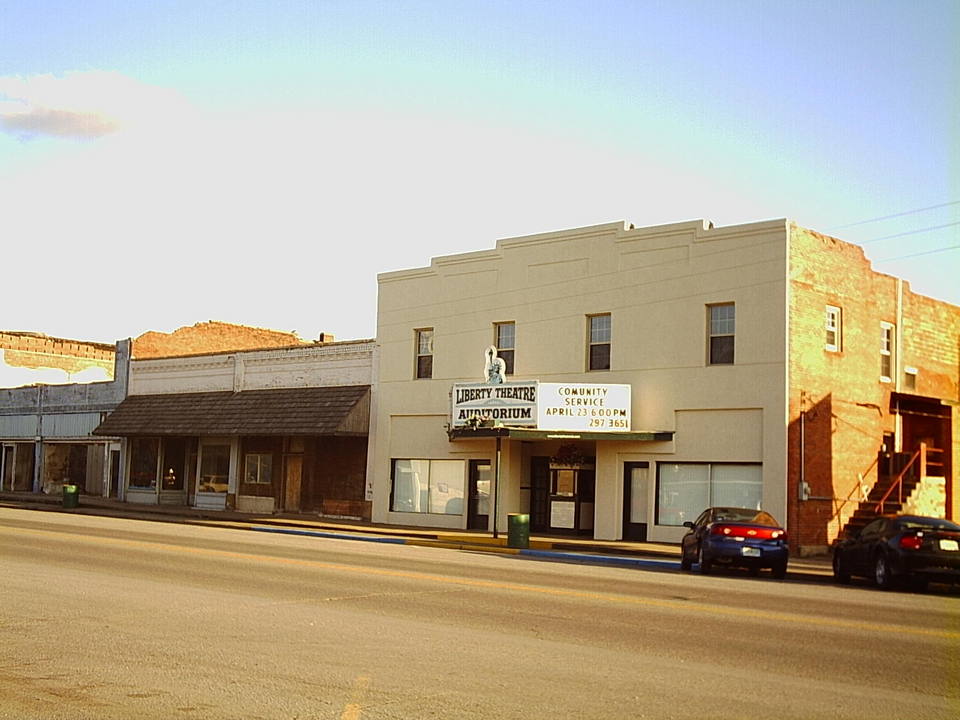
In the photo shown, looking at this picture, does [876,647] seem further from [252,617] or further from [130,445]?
[130,445]

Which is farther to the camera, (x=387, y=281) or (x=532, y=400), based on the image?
(x=387, y=281)

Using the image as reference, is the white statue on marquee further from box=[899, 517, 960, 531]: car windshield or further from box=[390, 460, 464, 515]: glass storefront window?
box=[899, 517, 960, 531]: car windshield

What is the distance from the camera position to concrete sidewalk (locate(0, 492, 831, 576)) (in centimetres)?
2564

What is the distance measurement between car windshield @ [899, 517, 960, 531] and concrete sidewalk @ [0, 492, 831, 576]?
3687mm

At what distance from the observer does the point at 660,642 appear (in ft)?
38.8

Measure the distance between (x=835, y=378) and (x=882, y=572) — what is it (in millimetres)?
10531

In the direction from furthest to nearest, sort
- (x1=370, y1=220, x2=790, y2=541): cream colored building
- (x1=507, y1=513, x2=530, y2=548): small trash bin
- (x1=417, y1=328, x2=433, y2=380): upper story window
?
(x1=417, y1=328, x2=433, y2=380): upper story window, (x1=370, y1=220, x2=790, y2=541): cream colored building, (x1=507, y1=513, x2=530, y2=548): small trash bin

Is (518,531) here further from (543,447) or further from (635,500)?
(543,447)

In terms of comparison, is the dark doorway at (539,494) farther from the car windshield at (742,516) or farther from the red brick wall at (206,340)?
the red brick wall at (206,340)

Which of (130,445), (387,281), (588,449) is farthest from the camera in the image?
(130,445)

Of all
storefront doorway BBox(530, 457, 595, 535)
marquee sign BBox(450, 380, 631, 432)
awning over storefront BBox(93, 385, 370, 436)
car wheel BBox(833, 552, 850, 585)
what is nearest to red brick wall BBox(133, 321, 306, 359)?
awning over storefront BBox(93, 385, 370, 436)

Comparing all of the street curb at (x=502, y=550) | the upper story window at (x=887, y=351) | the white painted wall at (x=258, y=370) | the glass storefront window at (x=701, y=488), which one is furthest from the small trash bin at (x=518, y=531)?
the upper story window at (x=887, y=351)

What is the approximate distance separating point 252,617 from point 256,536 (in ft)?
54.2

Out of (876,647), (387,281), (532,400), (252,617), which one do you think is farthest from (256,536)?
(876,647)
